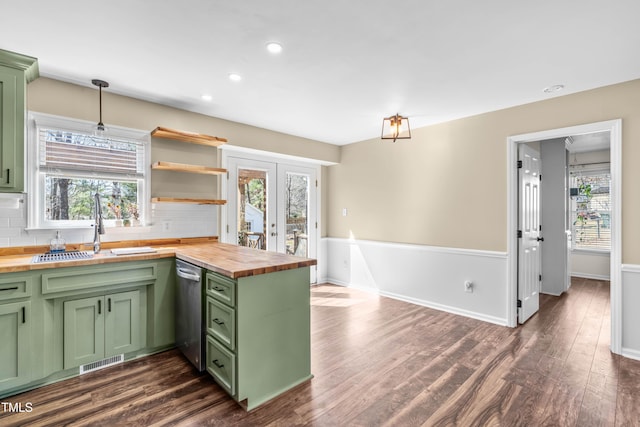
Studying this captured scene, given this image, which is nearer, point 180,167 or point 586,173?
point 180,167

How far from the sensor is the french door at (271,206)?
4234mm

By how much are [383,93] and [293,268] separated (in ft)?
6.38

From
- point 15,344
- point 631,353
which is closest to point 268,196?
point 15,344

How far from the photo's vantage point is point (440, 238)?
4.04 m

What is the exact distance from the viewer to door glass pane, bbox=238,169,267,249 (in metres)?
4.33

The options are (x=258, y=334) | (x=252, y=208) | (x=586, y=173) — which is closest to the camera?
(x=258, y=334)

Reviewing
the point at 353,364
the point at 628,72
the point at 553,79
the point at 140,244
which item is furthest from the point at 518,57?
the point at 140,244

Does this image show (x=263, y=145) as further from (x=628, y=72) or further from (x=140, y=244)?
(x=628, y=72)

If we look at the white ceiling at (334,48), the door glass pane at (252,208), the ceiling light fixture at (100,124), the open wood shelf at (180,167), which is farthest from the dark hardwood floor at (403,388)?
the white ceiling at (334,48)

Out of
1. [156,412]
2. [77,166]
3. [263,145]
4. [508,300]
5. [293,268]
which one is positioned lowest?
[156,412]

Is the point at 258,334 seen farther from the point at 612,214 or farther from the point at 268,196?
the point at 612,214

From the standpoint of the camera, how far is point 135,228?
317cm

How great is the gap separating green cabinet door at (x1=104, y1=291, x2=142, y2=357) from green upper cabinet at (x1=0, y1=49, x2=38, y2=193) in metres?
1.11

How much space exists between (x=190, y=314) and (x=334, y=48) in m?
2.29
